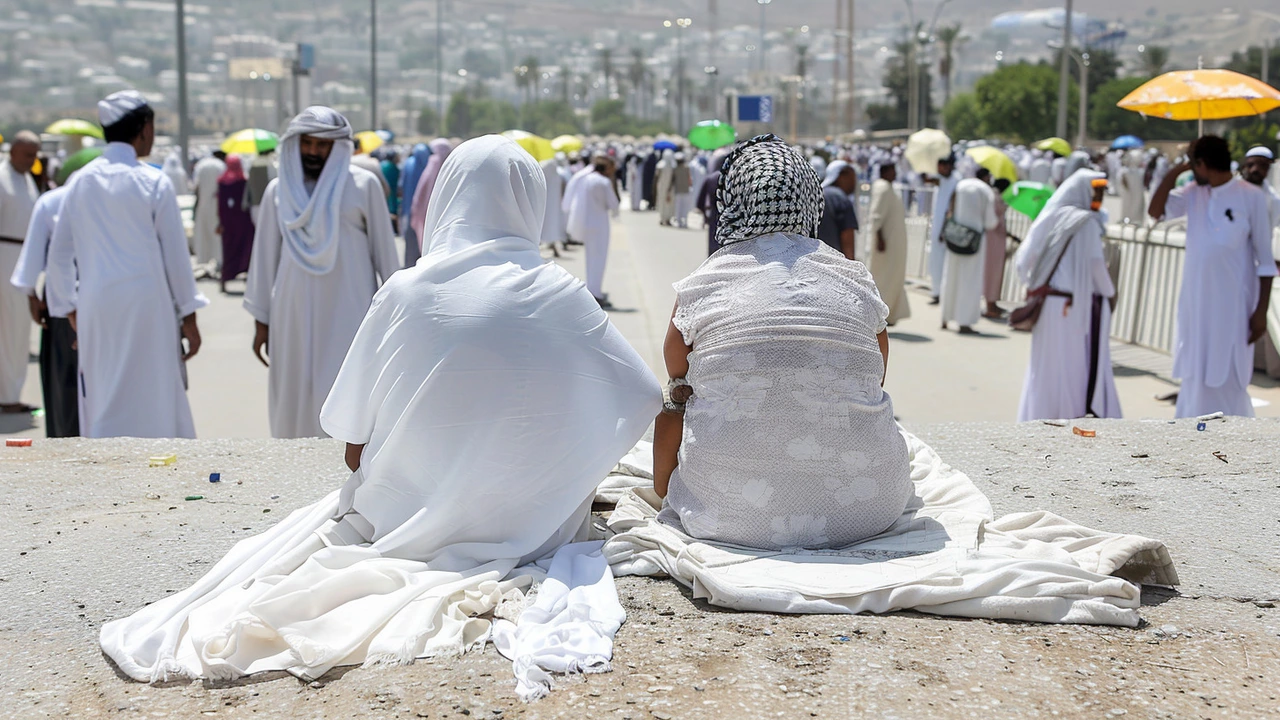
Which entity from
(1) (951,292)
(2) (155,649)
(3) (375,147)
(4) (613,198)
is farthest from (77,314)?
(3) (375,147)

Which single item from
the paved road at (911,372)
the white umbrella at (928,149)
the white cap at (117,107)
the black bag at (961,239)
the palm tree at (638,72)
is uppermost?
the palm tree at (638,72)

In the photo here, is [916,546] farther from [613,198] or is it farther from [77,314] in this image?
[613,198]

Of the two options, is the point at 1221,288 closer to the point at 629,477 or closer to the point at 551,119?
the point at 629,477

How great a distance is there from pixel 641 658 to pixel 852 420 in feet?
2.90

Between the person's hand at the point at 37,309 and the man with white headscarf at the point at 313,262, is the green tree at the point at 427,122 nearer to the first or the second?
the person's hand at the point at 37,309

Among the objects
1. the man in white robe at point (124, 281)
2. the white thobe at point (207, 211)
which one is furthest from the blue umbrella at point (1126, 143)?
the man in white robe at point (124, 281)

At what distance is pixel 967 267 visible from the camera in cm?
1114

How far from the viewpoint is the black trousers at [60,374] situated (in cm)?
605

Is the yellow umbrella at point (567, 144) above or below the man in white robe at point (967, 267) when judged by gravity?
above

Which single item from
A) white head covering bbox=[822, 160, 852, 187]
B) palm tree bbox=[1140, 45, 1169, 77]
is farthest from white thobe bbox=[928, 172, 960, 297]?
palm tree bbox=[1140, 45, 1169, 77]

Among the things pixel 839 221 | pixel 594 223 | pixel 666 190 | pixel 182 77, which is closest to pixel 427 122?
pixel 666 190

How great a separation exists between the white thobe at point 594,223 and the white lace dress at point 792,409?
10.1 m

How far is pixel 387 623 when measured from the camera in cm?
285

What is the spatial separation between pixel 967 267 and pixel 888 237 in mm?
1235
